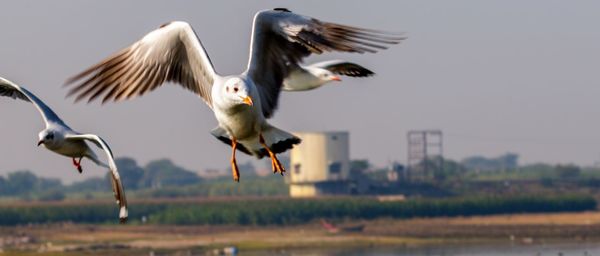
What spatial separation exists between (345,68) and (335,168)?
151 metres

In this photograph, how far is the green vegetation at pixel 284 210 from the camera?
145 meters

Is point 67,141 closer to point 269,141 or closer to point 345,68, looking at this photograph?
point 269,141

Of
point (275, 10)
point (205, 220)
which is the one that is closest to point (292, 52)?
point (275, 10)

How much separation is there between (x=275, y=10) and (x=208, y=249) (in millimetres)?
97409

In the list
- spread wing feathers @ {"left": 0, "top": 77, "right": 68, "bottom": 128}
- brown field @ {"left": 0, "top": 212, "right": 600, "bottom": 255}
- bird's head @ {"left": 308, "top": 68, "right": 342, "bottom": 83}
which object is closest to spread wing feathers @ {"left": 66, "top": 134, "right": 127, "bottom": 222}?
spread wing feathers @ {"left": 0, "top": 77, "right": 68, "bottom": 128}

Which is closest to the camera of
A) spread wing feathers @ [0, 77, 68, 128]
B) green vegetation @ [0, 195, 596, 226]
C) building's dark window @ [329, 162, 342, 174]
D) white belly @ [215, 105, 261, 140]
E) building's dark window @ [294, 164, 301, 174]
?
white belly @ [215, 105, 261, 140]

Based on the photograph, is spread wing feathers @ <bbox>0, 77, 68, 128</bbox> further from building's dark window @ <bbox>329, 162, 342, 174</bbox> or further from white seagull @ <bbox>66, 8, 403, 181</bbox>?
building's dark window @ <bbox>329, 162, 342, 174</bbox>

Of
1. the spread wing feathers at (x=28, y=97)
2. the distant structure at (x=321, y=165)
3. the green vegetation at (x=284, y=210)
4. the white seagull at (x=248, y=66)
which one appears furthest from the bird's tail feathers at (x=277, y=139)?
the distant structure at (x=321, y=165)

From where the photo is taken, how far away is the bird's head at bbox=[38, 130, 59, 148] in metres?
19.4

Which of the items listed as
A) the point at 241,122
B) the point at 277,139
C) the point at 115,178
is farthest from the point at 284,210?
the point at 115,178

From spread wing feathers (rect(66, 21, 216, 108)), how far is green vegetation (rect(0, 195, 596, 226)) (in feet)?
383

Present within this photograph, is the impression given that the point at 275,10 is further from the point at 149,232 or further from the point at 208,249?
the point at 149,232

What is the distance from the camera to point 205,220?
145m

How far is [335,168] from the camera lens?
177 meters
